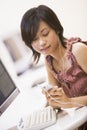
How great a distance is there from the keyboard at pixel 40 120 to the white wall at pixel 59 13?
916mm

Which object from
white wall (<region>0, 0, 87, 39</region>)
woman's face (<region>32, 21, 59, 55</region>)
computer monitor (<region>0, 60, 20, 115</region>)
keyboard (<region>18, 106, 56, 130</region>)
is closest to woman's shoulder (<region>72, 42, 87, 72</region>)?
woman's face (<region>32, 21, 59, 55</region>)

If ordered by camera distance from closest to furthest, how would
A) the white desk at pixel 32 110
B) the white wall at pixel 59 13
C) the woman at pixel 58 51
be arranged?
the white desk at pixel 32 110, the woman at pixel 58 51, the white wall at pixel 59 13

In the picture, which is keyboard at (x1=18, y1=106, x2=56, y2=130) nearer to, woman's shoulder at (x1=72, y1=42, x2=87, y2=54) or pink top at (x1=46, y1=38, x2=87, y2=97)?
pink top at (x1=46, y1=38, x2=87, y2=97)

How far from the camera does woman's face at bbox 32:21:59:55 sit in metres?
1.26

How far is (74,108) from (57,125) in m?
0.15

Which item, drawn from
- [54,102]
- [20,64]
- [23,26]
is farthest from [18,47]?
[54,102]

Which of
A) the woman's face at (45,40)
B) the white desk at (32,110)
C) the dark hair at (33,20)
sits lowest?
the white desk at (32,110)

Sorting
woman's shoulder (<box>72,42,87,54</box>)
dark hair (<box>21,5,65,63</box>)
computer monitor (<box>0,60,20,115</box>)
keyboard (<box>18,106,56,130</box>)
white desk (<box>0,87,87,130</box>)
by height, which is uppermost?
dark hair (<box>21,5,65,63</box>)

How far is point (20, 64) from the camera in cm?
200

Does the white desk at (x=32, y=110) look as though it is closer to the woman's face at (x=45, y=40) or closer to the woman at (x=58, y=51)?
the woman at (x=58, y=51)

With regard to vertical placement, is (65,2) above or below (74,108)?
above

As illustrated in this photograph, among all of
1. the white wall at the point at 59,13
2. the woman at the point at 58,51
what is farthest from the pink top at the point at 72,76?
the white wall at the point at 59,13

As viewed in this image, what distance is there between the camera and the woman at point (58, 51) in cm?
119

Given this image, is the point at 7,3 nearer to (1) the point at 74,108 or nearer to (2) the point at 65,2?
(2) the point at 65,2
